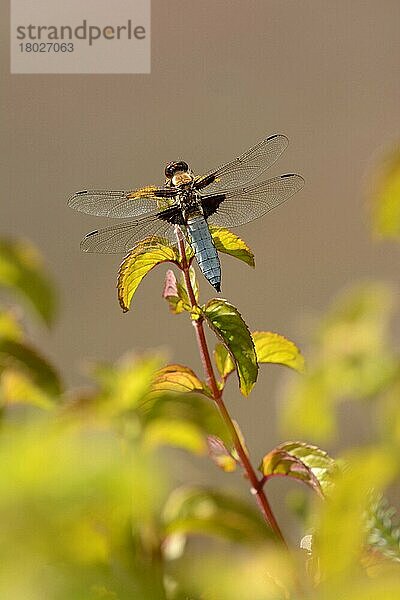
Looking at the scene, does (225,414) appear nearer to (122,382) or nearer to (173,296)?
(173,296)

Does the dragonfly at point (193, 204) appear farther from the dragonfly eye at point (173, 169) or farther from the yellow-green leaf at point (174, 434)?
the yellow-green leaf at point (174, 434)

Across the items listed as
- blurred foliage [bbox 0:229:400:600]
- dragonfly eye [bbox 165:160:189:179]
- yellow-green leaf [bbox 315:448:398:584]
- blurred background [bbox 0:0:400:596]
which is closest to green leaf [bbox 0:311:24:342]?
blurred foliage [bbox 0:229:400:600]

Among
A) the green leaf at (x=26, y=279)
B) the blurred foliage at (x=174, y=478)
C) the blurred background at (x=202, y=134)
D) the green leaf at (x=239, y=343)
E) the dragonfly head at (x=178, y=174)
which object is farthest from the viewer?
the blurred background at (x=202, y=134)

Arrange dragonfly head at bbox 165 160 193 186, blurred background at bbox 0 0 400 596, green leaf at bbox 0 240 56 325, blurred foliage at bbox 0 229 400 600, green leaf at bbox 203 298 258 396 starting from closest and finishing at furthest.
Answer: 1. blurred foliage at bbox 0 229 400 600
2. green leaf at bbox 203 298 258 396
3. dragonfly head at bbox 165 160 193 186
4. green leaf at bbox 0 240 56 325
5. blurred background at bbox 0 0 400 596

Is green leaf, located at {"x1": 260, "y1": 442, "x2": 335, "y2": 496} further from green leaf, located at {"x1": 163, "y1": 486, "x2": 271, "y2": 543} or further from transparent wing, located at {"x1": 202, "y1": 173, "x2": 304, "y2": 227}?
transparent wing, located at {"x1": 202, "y1": 173, "x2": 304, "y2": 227}

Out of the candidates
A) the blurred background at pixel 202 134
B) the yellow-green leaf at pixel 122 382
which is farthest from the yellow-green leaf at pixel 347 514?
the blurred background at pixel 202 134

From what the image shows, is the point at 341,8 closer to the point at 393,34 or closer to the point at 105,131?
the point at 393,34
